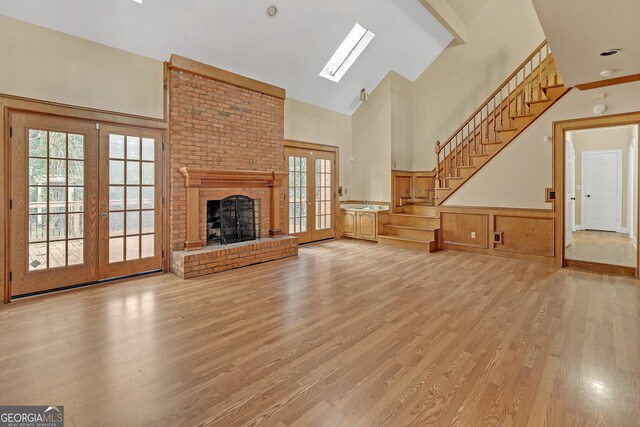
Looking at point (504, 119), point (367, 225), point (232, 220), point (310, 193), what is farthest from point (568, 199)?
point (232, 220)

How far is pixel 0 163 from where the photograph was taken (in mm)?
3510

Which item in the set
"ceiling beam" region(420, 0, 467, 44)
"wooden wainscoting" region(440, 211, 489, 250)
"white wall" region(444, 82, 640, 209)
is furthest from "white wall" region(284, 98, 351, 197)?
"white wall" region(444, 82, 640, 209)

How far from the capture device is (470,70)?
752cm

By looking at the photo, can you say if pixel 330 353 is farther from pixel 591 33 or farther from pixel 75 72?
pixel 75 72

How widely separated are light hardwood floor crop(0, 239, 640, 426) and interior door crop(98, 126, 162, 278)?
487 millimetres

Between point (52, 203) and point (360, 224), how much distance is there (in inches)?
225

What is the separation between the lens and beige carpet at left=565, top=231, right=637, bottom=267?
5184mm

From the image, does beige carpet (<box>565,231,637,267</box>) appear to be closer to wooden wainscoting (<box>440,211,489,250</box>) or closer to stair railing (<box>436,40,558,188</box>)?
wooden wainscoting (<box>440,211,489,250</box>)

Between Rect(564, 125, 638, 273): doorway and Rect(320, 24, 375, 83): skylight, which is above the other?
Rect(320, 24, 375, 83): skylight

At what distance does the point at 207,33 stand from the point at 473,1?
19.2 ft

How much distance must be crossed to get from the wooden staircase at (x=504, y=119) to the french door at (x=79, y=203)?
5.40m

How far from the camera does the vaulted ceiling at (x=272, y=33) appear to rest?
397 cm

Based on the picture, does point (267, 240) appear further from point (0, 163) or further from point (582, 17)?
point (582, 17)

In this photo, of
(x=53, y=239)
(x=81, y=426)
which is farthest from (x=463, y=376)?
(x=53, y=239)
